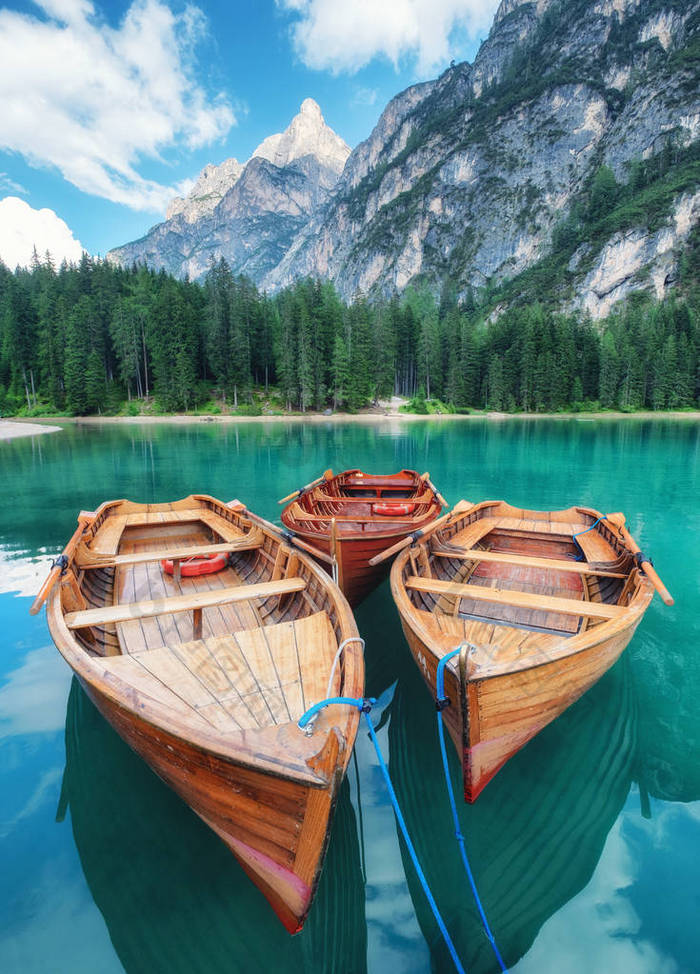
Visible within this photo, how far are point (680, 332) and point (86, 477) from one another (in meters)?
78.3

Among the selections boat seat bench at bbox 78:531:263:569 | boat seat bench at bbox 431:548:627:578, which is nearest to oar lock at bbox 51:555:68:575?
boat seat bench at bbox 78:531:263:569

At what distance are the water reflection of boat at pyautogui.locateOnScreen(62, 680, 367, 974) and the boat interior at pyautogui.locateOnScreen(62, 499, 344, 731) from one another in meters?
1.26

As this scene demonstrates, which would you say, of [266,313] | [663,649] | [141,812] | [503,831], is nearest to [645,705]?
[663,649]

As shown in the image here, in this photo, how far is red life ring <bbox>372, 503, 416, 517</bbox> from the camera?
9.02 metres

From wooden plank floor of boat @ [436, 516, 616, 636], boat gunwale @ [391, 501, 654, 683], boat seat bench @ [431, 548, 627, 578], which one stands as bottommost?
wooden plank floor of boat @ [436, 516, 616, 636]

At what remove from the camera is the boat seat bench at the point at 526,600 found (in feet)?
14.7

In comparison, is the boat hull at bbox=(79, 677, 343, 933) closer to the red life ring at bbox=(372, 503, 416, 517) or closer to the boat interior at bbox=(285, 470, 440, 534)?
the boat interior at bbox=(285, 470, 440, 534)

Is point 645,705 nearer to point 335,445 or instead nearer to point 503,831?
point 503,831

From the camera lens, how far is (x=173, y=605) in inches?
180

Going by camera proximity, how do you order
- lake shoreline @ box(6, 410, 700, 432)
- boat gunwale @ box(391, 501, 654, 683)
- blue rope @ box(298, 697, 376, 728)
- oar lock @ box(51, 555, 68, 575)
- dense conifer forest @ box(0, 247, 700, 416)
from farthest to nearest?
dense conifer forest @ box(0, 247, 700, 416) → lake shoreline @ box(6, 410, 700, 432) → oar lock @ box(51, 555, 68, 575) → boat gunwale @ box(391, 501, 654, 683) → blue rope @ box(298, 697, 376, 728)

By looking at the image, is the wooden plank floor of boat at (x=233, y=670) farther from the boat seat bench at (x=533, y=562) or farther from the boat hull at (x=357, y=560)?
the boat seat bench at (x=533, y=562)

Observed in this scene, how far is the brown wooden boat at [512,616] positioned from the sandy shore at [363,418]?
45.6 metres

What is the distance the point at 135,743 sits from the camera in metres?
3.16

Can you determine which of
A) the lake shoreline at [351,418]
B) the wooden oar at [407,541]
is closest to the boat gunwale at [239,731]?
the wooden oar at [407,541]
